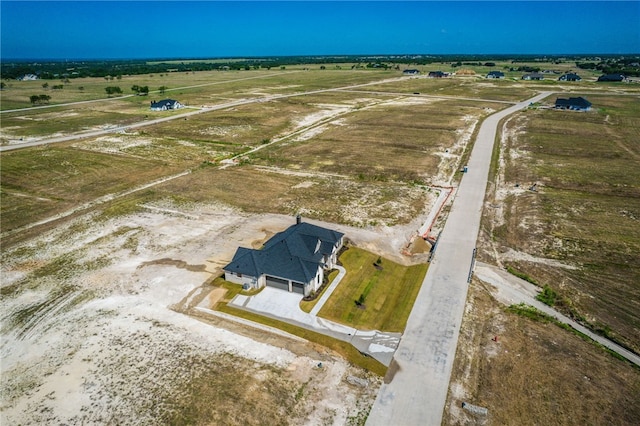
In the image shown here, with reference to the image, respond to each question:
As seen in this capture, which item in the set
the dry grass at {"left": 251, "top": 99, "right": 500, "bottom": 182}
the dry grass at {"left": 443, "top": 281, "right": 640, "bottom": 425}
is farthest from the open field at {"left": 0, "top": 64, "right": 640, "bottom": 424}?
the dry grass at {"left": 251, "top": 99, "right": 500, "bottom": 182}

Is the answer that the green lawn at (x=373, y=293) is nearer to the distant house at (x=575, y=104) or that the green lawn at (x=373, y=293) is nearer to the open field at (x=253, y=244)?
the open field at (x=253, y=244)

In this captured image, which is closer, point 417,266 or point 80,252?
point 417,266

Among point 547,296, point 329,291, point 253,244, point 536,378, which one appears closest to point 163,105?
point 253,244

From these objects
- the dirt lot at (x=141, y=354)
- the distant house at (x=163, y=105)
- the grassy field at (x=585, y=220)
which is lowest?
the dirt lot at (x=141, y=354)

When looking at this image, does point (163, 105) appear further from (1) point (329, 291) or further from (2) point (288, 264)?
(1) point (329, 291)

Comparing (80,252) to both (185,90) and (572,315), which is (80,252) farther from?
(185,90)

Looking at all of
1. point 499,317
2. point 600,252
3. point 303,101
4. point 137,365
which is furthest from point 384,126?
point 137,365

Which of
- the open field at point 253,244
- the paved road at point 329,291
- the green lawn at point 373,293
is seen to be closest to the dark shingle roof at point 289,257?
the paved road at point 329,291
